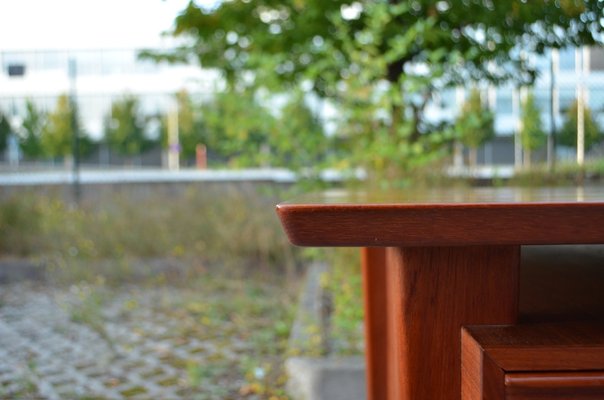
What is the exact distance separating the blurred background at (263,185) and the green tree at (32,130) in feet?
21.6

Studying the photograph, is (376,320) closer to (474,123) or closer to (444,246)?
(444,246)

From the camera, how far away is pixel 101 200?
8750 millimetres

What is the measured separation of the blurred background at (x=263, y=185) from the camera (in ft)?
13.4

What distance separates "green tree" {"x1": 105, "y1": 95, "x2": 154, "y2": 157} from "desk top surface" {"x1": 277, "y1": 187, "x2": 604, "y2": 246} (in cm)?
2121

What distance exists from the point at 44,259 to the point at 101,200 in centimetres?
162

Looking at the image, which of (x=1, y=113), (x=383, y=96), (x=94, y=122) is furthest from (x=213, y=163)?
(x=94, y=122)

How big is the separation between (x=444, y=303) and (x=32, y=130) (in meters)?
15.8

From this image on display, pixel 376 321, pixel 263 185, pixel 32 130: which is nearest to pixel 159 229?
pixel 263 185

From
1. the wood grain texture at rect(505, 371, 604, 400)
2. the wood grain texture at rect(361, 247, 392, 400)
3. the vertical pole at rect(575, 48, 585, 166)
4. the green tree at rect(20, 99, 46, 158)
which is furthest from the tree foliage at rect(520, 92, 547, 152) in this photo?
the green tree at rect(20, 99, 46, 158)

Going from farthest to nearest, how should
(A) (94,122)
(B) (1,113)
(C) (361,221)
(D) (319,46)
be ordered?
(A) (94,122), (B) (1,113), (D) (319,46), (C) (361,221)

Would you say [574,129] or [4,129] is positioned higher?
[4,129]

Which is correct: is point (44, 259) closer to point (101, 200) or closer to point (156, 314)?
point (101, 200)

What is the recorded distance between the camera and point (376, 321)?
1398 millimetres

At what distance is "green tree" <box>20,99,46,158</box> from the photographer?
610 inches
